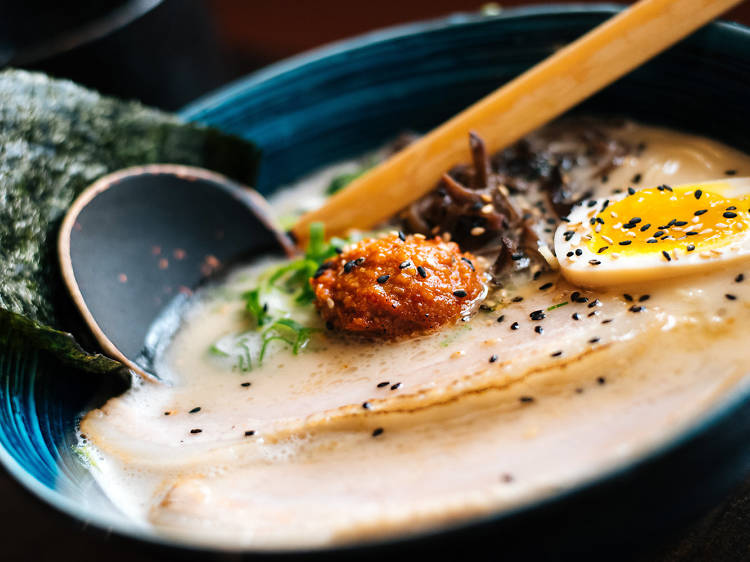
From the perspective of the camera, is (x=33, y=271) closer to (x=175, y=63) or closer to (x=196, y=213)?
(x=196, y=213)

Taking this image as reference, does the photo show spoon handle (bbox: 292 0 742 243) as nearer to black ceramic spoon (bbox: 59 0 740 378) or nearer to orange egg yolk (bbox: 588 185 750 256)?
black ceramic spoon (bbox: 59 0 740 378)

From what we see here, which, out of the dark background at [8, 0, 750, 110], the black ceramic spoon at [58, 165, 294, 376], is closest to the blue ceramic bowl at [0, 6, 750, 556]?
the black ceramic spoon at [58, 165, 294, 376]

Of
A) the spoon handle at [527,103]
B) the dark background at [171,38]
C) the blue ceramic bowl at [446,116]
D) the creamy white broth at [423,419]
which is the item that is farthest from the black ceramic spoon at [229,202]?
the dark background at [171,38]

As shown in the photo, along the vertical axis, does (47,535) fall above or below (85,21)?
below

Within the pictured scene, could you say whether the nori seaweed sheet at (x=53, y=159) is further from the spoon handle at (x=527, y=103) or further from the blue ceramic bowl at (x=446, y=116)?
the spoon handle at (x=527, y=103)

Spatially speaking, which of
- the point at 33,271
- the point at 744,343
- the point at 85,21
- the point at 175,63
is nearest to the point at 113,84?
the point at 175,63
